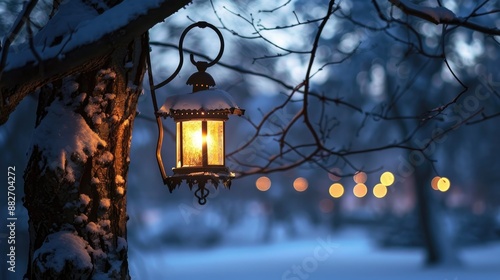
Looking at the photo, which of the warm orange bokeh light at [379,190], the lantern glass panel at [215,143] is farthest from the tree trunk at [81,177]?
the warm orange bokeh light at [379,190]

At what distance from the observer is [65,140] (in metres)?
4.04

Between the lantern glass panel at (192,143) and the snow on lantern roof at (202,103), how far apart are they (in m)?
0.12

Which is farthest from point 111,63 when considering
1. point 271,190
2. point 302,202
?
point 302,202

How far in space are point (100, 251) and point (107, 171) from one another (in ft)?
1.45

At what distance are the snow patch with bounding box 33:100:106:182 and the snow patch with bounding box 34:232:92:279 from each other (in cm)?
32

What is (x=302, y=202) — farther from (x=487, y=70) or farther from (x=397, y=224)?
(x=487, y=70)

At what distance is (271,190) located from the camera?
37688 mm

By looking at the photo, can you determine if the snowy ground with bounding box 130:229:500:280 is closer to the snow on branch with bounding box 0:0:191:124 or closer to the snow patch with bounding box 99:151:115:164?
the snow patch with bounding box 99:151:115:164

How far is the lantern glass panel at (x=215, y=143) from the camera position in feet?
14.8

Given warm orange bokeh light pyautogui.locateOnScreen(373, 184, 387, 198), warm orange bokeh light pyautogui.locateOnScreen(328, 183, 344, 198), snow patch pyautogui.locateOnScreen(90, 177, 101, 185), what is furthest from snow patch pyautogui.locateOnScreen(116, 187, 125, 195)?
warm orange bokeh light pyautogui.locateOnScreen(373, 184, 387, 198)

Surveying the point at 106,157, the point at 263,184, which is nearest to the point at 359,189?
the point at 263,184

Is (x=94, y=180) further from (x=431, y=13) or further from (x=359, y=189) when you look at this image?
(x=359, y=189)

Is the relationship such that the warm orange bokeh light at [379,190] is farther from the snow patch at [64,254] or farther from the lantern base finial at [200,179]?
the snow patch at [64,254]

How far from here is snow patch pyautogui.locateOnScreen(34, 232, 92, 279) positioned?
391 centimetres
